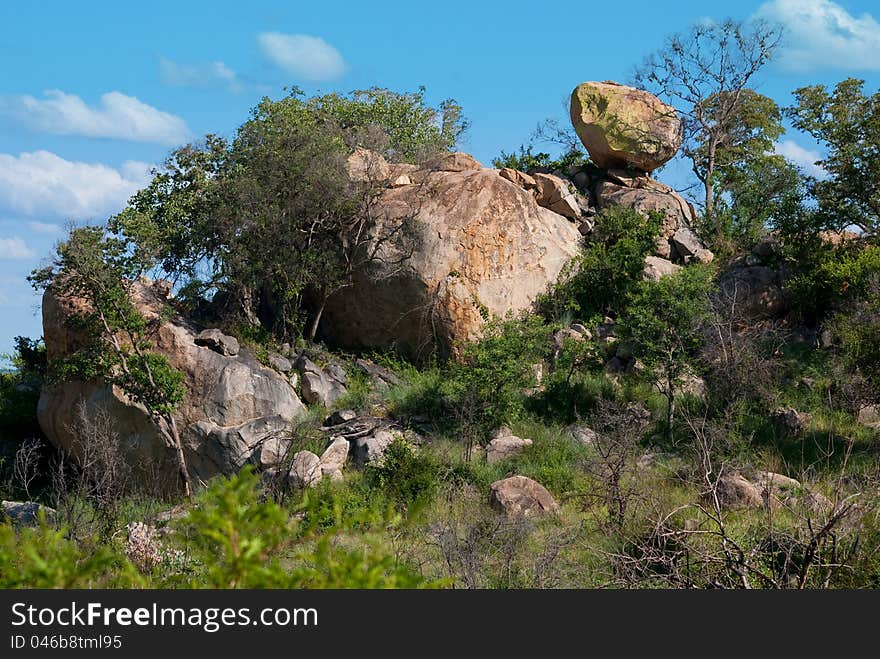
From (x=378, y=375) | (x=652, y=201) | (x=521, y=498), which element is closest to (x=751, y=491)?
(x=521, y=498)

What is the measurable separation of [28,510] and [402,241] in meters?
9.84

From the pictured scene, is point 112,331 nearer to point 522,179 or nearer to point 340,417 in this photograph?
point 340,417

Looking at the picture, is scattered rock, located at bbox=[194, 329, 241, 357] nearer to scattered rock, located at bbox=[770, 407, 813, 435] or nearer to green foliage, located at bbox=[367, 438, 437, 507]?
green foliage, located at bbox=[367, 438, 437, 507]

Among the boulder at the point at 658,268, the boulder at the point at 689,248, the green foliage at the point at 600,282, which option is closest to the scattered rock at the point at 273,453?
the green foliage at the point at 600,282

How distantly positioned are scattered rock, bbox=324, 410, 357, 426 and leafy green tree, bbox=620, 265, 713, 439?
5856 mm

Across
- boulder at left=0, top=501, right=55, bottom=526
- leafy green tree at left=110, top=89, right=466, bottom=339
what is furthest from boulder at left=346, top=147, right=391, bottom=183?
boulder at left=0, top=501, right=55, bottom=526

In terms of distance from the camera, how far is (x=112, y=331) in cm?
2025

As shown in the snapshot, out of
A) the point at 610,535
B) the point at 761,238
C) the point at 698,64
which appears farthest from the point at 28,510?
the point at 698,64

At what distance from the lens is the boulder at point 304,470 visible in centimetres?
1806

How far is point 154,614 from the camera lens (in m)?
5.83

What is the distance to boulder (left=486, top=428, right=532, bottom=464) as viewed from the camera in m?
19.0

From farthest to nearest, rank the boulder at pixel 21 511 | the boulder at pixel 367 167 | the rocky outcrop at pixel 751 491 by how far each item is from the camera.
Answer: the boulder at pixel 367 167, the boulder at pixel 21 511, the rocky outcrop at pixel 751 491

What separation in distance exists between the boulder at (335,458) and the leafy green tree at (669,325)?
6.24 meters

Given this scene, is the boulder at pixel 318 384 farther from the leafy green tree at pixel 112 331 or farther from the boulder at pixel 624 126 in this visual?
the boulder at pixel 624 126
